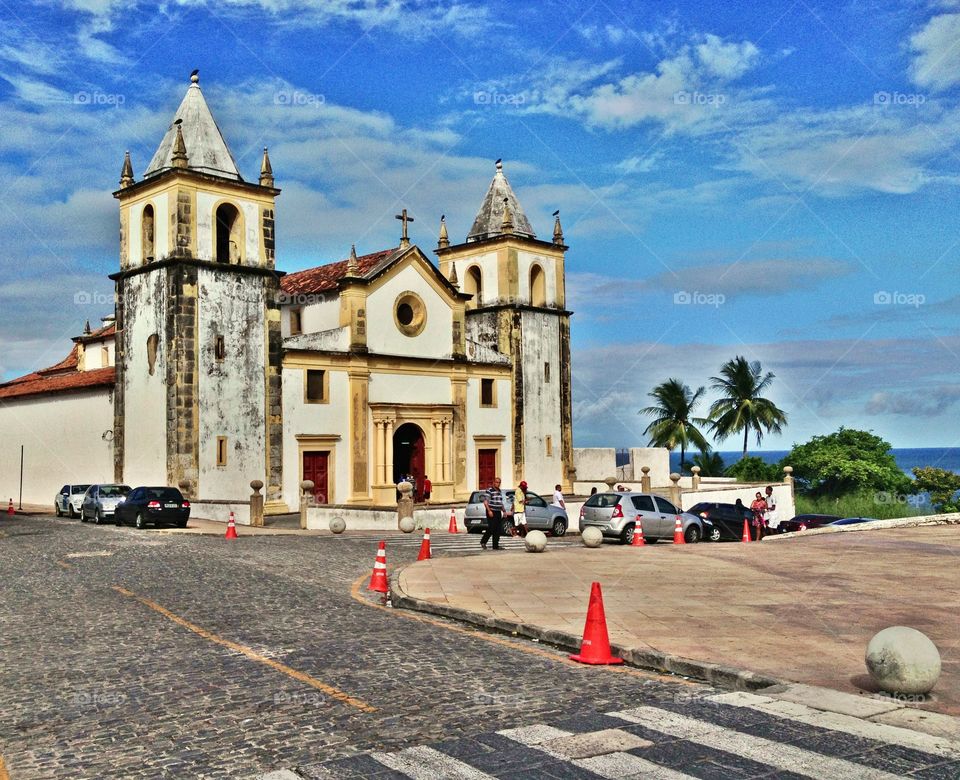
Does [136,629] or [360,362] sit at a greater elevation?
[360,362]

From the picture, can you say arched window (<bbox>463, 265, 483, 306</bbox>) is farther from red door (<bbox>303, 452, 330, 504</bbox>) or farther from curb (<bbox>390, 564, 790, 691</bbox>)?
curb (<bbox>390, 564, 790, 691</bbox>)

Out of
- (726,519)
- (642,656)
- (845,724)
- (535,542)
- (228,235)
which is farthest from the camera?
(228,235)

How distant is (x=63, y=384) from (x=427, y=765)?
3852 centimetres

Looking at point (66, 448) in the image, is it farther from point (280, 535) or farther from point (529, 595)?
point (529, 595)

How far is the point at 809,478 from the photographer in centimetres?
6312

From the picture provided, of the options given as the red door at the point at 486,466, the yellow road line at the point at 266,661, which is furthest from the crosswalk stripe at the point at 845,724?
the red door at the point at 486,466

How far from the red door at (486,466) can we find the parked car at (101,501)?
15.9 metres

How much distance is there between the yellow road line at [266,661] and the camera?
8148 mm

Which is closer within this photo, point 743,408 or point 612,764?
point 612,764

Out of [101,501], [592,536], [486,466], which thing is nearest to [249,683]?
[592,536]

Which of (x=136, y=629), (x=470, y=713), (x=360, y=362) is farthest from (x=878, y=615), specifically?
(x=360, y=362)

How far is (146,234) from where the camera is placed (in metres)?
35.6

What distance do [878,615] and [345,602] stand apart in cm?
718

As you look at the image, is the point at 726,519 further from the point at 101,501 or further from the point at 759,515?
the point at 101,501
